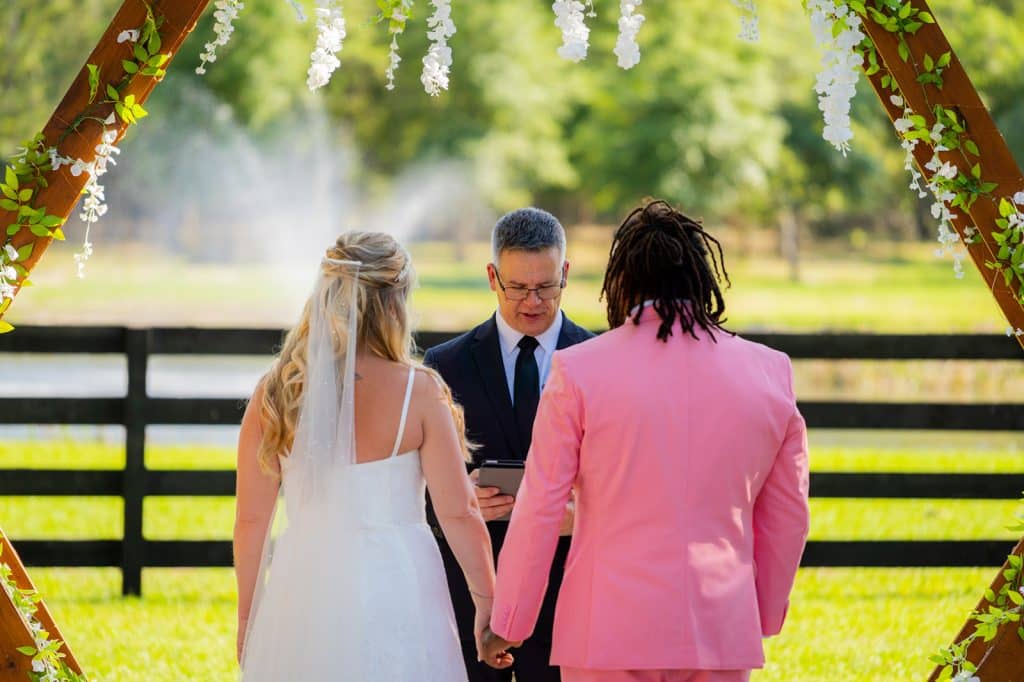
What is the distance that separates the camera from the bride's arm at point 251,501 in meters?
3.58

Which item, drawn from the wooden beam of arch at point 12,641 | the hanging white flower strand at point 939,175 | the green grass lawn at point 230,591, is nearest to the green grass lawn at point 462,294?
the green grass lawn at point 230,591

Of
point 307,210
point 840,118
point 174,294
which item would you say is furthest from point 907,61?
point 307,210

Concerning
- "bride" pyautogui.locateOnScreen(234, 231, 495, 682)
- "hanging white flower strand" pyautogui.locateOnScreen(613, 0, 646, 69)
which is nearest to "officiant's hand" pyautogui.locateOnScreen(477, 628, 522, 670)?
"bride" pyautogui.locateOnScreen(234, 231, 495, 682)

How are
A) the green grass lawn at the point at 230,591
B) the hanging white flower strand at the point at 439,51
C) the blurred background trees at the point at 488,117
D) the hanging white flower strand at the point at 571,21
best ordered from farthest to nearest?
1. the blurred background trees at the point at 488,117
2. the green grass lawn at the point at 230,591
3. the hanging white flower strand at the point at 439,51
4. the hanging white flower strand at the point at 571,21

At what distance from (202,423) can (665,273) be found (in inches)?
189

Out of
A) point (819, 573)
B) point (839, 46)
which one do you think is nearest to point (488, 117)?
point (819, 573)

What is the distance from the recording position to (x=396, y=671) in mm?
3553

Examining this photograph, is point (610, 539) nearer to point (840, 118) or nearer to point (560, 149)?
point (840, 118)

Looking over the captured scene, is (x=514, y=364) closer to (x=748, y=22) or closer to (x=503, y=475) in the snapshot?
(x=503, y=475)

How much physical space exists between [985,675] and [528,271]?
5.91 ft

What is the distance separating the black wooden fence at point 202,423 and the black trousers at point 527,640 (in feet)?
10.5

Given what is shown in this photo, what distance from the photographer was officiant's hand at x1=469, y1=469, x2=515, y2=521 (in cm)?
398

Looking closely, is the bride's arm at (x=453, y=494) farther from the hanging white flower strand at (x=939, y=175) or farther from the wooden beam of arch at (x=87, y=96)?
the hanging white flower strand at (x=939, y=175)

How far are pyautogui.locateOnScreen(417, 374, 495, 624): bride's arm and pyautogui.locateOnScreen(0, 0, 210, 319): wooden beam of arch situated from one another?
4.03 feet
